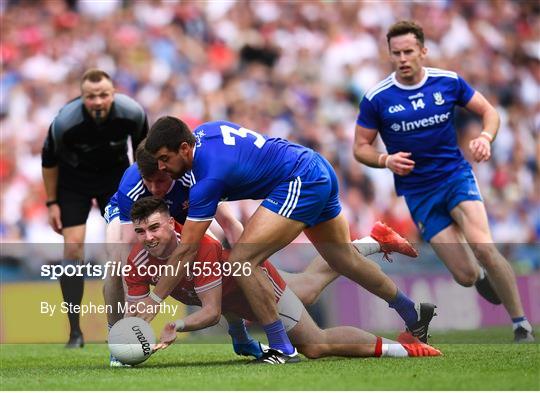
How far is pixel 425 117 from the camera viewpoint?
9.73 meters

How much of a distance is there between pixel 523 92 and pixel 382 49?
100.0 inches

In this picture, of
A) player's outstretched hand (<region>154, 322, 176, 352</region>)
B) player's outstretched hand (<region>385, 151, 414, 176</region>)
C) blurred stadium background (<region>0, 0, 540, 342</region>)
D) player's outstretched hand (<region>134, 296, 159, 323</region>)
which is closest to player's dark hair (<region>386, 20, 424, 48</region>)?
player's outstretched hand (<region>385, 151, 414, 176</region>)

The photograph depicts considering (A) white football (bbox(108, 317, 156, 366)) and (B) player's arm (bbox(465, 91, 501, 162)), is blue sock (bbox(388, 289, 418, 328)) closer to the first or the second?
(B) player's arm (bbox(465, 91, 501, 162))

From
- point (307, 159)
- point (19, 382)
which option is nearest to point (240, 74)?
point (307, 159)

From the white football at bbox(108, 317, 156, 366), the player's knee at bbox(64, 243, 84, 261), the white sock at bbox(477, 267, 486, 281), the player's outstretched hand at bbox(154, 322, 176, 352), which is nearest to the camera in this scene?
the player's outstretched hand at bbox(154, 322, 176, 352)

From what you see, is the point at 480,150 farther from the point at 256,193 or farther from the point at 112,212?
the point at 112,212

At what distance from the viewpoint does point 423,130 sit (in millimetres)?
9773

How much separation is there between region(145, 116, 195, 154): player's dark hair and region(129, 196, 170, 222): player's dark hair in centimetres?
43

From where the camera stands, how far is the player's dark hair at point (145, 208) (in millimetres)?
7840

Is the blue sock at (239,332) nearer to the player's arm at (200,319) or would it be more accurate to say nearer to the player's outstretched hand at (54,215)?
the player's arm at (200,319)

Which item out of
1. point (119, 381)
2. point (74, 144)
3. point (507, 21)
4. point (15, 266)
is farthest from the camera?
point (507, 21)

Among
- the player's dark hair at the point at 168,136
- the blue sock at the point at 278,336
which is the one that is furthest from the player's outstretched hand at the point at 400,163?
the player's dark hair at the point at 168,136

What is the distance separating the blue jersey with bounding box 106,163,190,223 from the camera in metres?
8.24

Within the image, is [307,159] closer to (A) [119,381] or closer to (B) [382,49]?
(A) [119,381]
